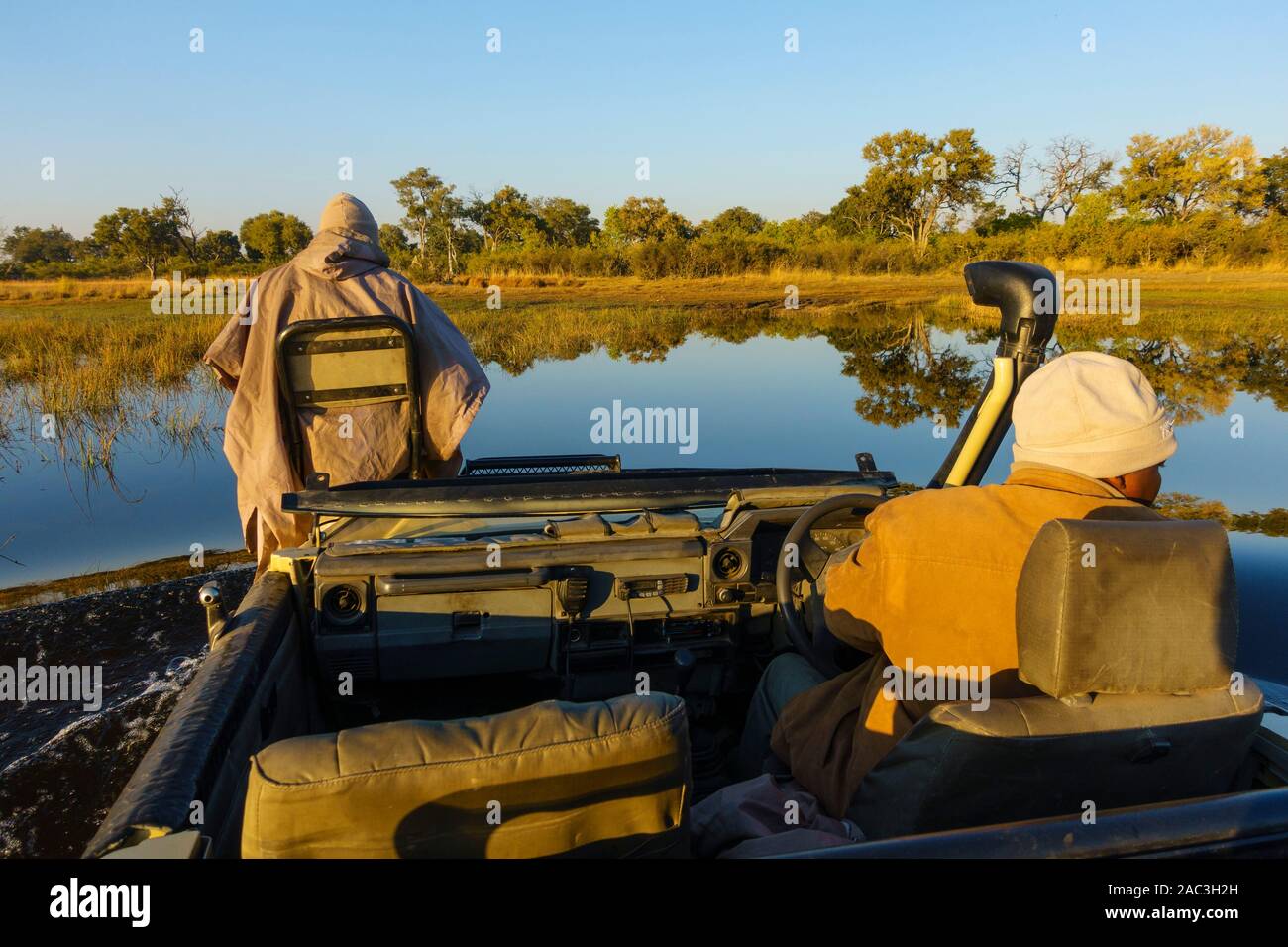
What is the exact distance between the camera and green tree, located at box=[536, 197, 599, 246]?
146 feet

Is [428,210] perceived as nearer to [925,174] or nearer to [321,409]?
[925,174]

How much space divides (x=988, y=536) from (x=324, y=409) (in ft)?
10.7

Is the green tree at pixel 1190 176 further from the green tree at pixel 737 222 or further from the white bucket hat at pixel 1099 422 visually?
the white bucket hat at pixel 1099 422

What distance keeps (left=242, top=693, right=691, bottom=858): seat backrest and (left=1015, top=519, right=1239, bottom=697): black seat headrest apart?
0.77 meters

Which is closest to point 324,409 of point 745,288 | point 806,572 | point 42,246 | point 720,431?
point 806,572

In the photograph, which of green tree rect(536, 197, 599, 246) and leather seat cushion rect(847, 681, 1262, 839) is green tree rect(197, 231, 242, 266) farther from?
leather seat cushion rect(847, 681, 1262, 839)

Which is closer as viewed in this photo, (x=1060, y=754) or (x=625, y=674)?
(x=1060, y=754)

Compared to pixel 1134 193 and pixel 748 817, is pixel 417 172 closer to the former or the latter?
pixel 1134 193

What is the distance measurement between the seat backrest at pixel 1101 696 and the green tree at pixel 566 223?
142 ft

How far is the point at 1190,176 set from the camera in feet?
109

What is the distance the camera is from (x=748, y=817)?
84.3 inches

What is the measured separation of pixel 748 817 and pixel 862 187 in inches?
1629

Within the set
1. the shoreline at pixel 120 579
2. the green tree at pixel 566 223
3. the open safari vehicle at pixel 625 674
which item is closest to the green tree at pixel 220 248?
the green tree at pixel 566 223

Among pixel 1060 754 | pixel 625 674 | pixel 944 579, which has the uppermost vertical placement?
pixel 944 579
